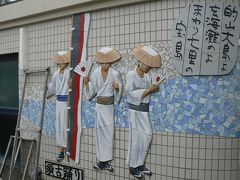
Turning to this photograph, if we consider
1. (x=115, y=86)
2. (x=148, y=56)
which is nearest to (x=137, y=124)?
(x=115, y=86)

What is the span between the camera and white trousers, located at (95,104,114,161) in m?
5.27

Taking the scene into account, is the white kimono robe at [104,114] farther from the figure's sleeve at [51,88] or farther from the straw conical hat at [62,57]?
the figure's sleeve at [51,88]

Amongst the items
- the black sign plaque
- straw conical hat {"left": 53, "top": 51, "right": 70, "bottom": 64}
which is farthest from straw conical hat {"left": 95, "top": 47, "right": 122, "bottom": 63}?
the black sign plaque

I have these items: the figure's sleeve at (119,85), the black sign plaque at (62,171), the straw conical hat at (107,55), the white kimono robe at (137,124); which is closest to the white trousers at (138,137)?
the white kimono robe at (137,124)

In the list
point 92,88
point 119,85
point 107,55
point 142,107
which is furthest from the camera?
point 92,88

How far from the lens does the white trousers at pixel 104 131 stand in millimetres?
5266

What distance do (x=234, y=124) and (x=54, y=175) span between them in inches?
132

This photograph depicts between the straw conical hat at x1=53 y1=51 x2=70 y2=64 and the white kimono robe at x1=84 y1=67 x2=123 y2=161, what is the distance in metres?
0.70

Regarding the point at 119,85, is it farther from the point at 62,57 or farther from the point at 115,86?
the point at 62,57

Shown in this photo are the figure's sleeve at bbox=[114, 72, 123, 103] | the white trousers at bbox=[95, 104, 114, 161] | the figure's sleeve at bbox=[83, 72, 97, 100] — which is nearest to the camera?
the figure's sleeve at bbox=[114, 72, 123, 103]

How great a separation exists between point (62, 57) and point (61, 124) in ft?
3.91

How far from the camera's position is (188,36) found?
4.59 meters

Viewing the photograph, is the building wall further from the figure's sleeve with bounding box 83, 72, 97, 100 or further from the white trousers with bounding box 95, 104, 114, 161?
the figure's sleeve with bounding box 83, 72, 97, 100

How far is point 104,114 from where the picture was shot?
5.33 metres
